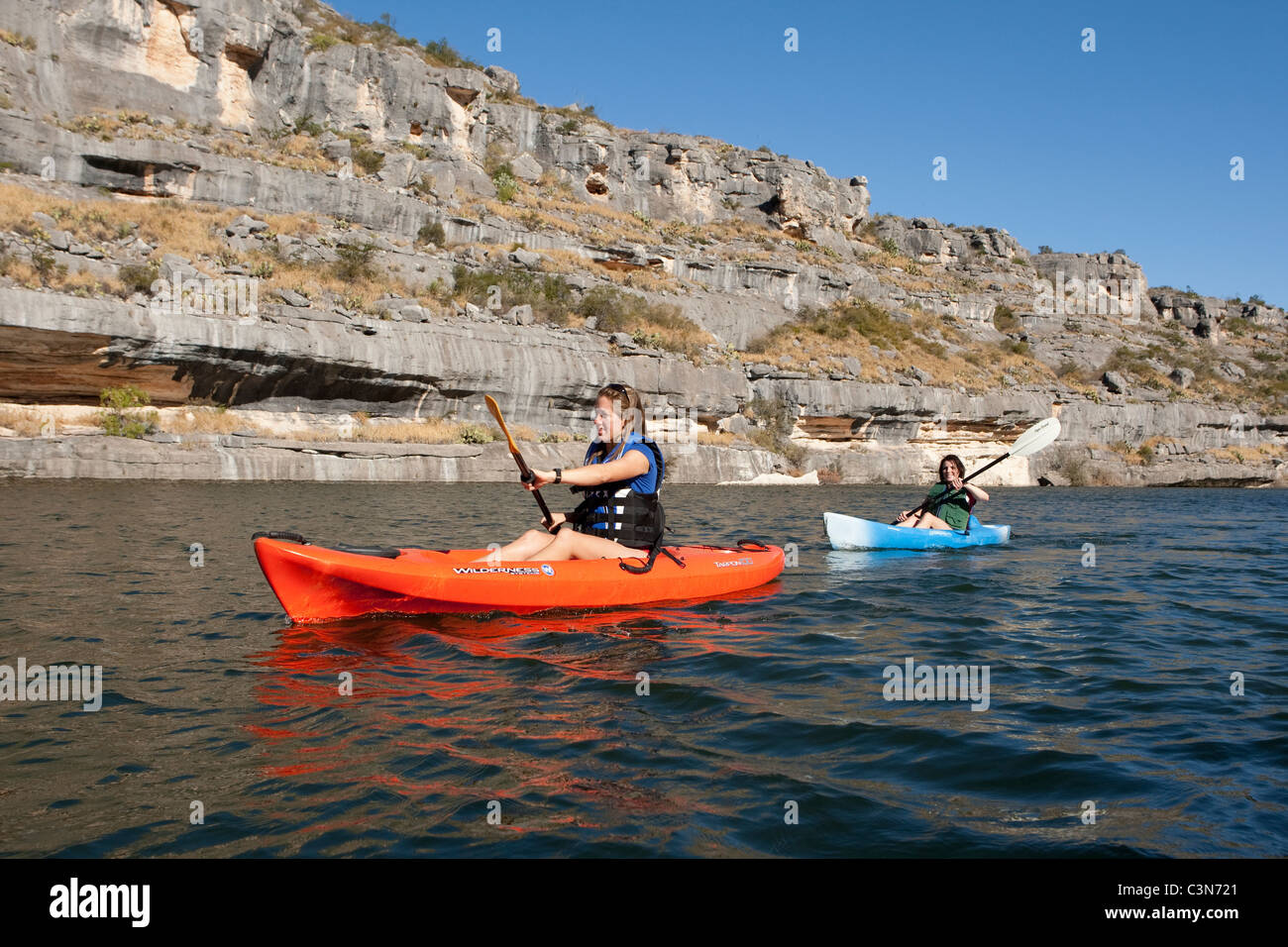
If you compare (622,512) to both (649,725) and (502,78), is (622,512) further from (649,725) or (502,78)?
(502,78)

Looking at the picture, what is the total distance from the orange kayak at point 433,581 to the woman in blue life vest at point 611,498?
0.56 feet

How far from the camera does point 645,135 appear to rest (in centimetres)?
4716

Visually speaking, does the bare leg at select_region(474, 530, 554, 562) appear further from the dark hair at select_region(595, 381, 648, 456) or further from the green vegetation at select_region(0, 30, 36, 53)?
the green vegetation at select_region(0, 30, 36, 53)

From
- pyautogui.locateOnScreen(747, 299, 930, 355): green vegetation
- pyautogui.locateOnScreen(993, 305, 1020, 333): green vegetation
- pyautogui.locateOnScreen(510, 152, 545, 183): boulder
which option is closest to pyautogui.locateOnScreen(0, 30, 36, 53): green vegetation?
pyautogui.locateOnScreen(510, 152, 545, 183): boulder

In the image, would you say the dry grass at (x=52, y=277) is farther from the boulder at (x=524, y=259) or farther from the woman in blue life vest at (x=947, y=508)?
the woman in blue life vest at (x=947, y=508)

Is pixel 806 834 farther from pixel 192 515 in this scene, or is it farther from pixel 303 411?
pixel 303 411

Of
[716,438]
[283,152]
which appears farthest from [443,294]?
[283,152]

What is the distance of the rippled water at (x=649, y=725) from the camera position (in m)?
2.87

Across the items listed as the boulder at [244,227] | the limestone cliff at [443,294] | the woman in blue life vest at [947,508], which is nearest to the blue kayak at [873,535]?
the woman in blue life vest at [947,508]

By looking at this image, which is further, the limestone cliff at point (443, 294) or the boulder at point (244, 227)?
the boulder at point (244, 227)

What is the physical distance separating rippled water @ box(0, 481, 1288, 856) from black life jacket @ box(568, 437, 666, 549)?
27.7 inches

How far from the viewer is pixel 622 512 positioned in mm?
6699

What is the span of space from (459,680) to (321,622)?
1.58m
